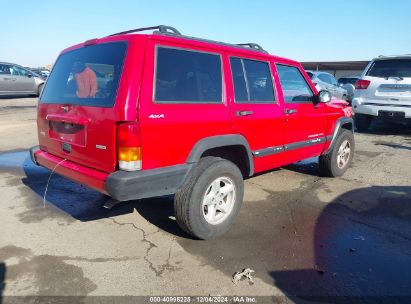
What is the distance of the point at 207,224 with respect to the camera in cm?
336

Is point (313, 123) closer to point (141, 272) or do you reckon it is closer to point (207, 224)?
point (207, 224)

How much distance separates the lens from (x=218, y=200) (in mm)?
3518

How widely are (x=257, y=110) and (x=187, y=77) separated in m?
1.00

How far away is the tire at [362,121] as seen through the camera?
31.9 ft

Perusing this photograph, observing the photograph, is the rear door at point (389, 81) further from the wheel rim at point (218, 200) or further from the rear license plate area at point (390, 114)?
the wheel rim at point (218, 200)

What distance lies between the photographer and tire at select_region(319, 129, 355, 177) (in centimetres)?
537

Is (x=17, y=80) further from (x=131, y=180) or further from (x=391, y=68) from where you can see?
(x=131, y=180)

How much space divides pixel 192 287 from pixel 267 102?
2.27m

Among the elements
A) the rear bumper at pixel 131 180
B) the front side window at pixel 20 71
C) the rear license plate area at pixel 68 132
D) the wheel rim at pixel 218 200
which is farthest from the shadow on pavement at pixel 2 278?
the front side window at pixel 20 71

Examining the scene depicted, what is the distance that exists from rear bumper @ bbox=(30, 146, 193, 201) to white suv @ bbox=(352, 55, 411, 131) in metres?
7.00

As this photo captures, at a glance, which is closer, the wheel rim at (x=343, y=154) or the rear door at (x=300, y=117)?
the rear door at (x=300, y=117)

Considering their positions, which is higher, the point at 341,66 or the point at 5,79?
the point at 341,66

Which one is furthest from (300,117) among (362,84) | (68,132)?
(362,84)

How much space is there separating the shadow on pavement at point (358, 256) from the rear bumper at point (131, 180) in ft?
3.78
